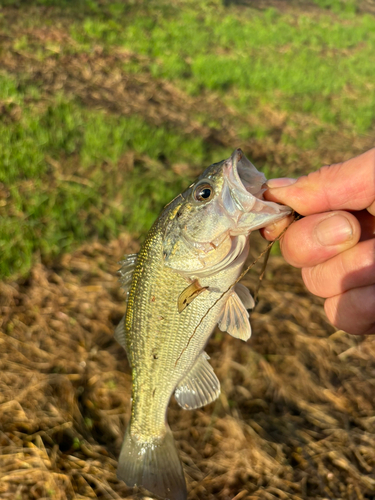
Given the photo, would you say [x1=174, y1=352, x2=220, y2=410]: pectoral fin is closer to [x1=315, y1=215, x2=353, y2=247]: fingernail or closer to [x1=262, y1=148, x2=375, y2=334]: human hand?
[x1=262, y1=148, x2=375, y2=334]: human hand

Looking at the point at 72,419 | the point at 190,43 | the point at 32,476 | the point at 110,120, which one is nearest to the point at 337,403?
the point at 72,419

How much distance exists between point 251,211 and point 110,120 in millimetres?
5198

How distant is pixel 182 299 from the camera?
219 centimetres

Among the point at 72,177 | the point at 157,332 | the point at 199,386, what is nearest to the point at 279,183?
the point at 157,332

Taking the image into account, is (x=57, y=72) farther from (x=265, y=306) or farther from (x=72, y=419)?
(x=72, y=419)

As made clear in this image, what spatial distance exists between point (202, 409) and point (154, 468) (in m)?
1.40

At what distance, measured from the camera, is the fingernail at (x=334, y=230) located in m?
2.30

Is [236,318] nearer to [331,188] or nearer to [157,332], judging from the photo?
[157,332]

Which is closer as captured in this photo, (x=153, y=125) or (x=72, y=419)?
(x=72, y=419)

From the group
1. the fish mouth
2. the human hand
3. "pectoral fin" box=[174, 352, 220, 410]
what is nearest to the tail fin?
"pectoral fin" box=[174, 352, 220, 410]

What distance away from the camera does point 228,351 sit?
430 cm

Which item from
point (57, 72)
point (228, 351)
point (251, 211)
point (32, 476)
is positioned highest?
point (57, 72)

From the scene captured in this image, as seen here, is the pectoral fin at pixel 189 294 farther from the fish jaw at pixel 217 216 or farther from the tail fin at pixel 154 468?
the tail fin at pixel 154 468

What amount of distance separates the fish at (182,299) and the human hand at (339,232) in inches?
11.7
